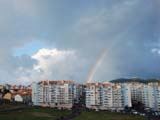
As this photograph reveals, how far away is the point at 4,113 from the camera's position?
8969cm

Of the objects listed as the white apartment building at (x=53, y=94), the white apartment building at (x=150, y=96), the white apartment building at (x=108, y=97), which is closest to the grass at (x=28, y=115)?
the white apartment building at (x=108, y=97)

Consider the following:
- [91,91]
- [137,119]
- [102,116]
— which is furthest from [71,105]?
[137,119]

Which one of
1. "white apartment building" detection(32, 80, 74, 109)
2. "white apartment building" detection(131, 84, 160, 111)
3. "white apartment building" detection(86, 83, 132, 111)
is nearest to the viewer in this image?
"white apartment building" detection(86, 83, 132, 111)

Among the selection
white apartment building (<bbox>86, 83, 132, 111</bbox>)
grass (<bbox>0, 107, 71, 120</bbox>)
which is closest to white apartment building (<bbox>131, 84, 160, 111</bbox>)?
white apartment building (<bbox>86, 83, 132, 111</bbox>)

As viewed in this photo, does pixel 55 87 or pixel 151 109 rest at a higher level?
pixel 55 87

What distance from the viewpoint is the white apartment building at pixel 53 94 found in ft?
438

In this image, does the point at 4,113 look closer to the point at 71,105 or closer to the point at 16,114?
the point at 16,114

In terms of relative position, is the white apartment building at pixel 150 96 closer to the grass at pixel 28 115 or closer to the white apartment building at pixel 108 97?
the white apartment building at pixel 108 97

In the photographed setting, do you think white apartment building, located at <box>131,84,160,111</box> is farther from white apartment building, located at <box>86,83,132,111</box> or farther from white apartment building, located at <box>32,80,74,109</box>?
white apartment building, located at <box>32,80,74,109</box>

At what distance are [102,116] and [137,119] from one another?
39.2 ft

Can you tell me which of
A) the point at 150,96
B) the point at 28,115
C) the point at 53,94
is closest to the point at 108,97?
the point at 150,96

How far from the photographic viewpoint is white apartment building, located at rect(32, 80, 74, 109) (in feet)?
438

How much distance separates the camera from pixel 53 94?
136 metres

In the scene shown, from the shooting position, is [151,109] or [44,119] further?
[151,109]
